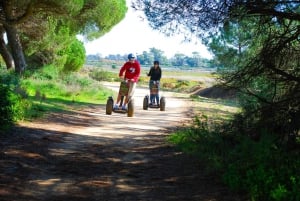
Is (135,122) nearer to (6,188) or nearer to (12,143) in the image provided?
(12,143)

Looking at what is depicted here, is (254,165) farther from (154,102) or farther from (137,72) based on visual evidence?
(154,102)

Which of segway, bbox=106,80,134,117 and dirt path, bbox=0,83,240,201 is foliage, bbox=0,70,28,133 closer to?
dirt path, bbox=0,83,240,201

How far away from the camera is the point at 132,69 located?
16297 mm

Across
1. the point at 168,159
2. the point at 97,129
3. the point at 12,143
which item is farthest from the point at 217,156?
the point at 97,129

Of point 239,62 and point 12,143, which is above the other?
point 239,62

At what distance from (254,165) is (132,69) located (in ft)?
32.3

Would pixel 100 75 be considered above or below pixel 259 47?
below

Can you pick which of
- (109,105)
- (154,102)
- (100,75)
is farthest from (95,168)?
(100,75)

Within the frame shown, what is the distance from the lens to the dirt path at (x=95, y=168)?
636 centimetres

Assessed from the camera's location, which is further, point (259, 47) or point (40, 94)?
point (40, 94)

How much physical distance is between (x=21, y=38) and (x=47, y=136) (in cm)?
2217

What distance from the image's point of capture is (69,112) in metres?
16.5

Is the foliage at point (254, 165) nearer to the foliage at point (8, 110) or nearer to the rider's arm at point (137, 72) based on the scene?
the foliage at point (8, 110)

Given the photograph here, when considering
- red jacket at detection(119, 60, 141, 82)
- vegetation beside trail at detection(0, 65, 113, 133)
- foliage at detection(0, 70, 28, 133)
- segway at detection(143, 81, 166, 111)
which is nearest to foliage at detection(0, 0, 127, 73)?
vegetation beside trail at detection(0, 65, 113, 133)
